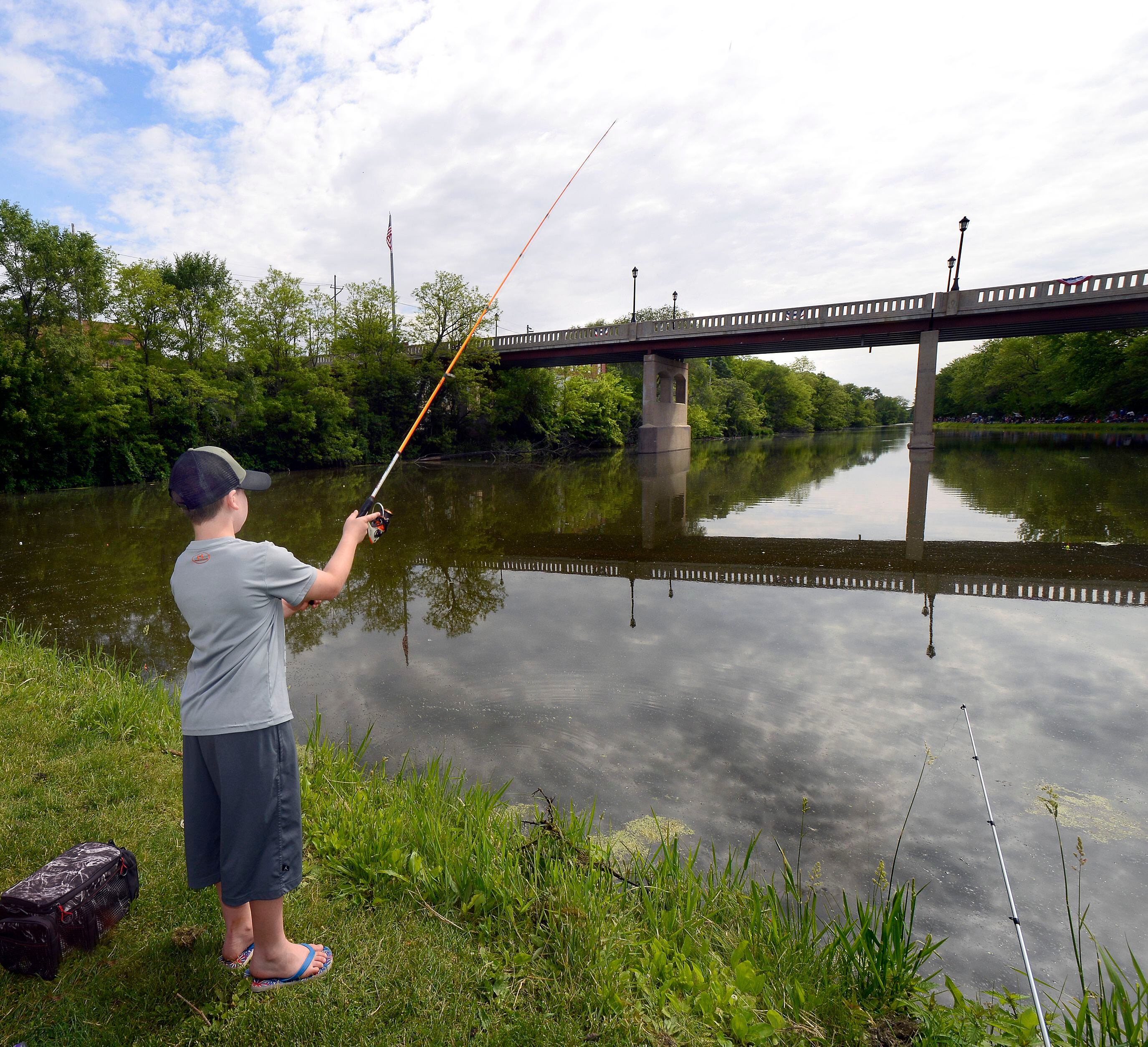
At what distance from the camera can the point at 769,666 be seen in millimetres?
6004

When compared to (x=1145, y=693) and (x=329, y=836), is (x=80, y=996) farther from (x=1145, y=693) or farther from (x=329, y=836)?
(x=1145, y=693)

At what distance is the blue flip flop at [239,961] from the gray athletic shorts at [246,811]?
1.07 feet

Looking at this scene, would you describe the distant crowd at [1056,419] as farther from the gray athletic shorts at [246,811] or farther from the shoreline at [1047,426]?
the gray athletic shorts at [246,811]

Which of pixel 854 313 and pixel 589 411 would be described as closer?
pixel 854 313

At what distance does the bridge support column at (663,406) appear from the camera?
130 ft

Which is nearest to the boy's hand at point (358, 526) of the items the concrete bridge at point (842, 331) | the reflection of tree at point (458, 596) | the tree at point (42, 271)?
the reflection of tree at point (458, 596)

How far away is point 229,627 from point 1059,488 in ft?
74.5

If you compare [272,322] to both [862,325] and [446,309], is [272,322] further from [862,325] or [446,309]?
[862,325]

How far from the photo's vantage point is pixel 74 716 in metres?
4.48

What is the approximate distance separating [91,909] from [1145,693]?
7.21m

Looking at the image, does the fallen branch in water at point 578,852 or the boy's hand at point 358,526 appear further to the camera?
the fallen branch in water at point 578,852

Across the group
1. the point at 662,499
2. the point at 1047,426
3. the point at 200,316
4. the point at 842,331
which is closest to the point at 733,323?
the point at 842,331

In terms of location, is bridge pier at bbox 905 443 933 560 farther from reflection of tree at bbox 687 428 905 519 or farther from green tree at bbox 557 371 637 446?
green tree at bbox 557 371 637 446

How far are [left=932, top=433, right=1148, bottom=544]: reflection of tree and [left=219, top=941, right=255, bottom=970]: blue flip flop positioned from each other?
13247 mm
